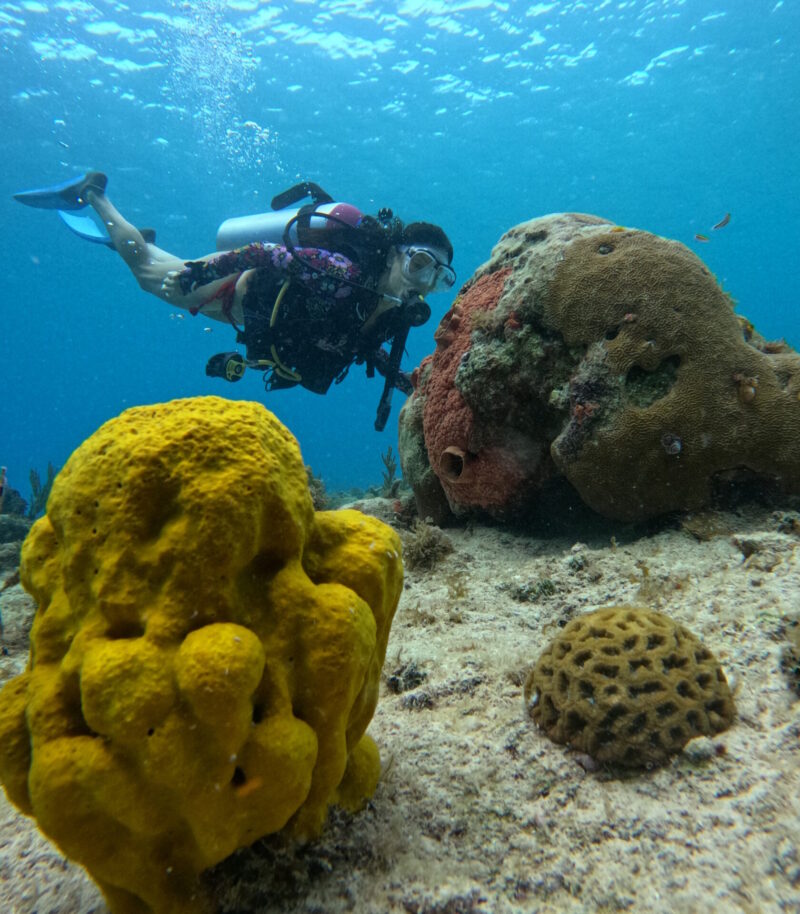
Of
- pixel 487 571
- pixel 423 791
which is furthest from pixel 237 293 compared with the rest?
pixel 423 791

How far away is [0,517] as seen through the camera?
9562 mm

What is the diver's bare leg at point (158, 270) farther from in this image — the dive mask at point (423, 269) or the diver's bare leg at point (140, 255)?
the dive mask at point (423, 269)

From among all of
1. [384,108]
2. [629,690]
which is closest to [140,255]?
[629,690]

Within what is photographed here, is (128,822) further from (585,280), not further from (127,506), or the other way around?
(585,280)

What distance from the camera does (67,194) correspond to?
34.0ft

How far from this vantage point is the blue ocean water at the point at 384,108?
26047mm

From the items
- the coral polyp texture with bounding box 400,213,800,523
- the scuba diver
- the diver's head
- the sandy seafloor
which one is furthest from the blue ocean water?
the sandy seafloor

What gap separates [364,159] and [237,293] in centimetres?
3613

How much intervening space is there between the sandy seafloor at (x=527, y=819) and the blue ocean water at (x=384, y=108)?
2305cm

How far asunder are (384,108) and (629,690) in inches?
1539

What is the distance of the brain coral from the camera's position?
2.10 meters

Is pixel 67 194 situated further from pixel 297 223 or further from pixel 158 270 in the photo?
pixel 297 223

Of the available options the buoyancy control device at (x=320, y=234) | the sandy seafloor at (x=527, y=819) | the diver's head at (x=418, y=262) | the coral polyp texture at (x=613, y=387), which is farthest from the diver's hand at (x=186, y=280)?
the sandy seafloor at (x=527, y=819)

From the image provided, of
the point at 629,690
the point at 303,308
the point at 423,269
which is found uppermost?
the point at 423,269
